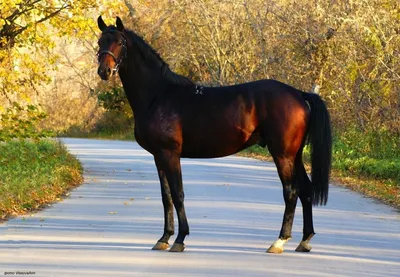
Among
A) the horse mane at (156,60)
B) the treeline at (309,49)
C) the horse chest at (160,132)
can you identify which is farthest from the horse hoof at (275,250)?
the treeline at (309,49)

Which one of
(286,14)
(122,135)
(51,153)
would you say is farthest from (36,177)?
(122,135)

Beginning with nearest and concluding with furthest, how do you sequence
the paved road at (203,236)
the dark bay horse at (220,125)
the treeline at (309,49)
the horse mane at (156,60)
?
the paved road at (203,236)
the dark bay horse at (220,125)
the horse mane at (156,60)
the treeline at (309,49)

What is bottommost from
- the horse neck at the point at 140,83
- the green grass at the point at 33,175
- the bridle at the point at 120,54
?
the green grass at the point at 33,175

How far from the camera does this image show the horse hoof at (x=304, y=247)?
36.6 feet

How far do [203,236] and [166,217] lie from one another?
969 millimetres

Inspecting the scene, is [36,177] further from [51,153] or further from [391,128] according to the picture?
[391,128]

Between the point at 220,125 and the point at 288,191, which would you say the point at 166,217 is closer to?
the point at 220,125

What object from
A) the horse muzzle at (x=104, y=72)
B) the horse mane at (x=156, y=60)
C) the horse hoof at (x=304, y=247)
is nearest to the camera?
the horse hoof at (x=304, y=247)

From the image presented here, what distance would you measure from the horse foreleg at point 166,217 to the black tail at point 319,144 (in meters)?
1.56

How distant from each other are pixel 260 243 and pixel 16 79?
1193 centimetres

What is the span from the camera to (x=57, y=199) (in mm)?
17672

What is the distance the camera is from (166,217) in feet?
38.0

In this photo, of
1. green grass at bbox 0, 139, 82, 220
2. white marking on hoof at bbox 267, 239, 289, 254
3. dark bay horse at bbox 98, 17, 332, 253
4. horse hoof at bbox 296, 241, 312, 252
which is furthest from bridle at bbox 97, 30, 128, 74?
green grass at bbox 0, 139, 82, 220

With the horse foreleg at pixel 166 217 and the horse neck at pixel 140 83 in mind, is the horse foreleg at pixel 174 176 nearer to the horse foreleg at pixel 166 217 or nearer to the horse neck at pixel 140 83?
the horse foreleg at pixel 166 217
